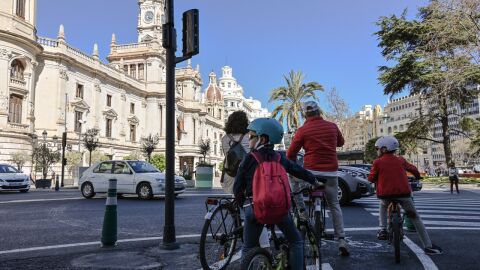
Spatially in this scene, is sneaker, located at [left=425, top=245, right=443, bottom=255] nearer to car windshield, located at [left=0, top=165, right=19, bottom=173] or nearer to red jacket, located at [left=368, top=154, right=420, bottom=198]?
red jacket, located at [left=368, top=154, right=420, bottom=198]

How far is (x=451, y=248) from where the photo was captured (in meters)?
6.07

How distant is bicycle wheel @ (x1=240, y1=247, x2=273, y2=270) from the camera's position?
3.11 metres

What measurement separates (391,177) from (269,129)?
9.23 ft

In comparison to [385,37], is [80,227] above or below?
below

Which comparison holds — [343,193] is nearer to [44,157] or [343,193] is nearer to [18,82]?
[44,157]

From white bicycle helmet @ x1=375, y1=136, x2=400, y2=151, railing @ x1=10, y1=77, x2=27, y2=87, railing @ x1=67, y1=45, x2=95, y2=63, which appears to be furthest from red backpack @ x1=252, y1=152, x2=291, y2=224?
railing @ x1=67, y1=45, x2=95, y2=63

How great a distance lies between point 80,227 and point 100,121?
4417cm

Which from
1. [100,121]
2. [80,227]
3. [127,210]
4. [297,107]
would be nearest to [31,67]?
[100,121]

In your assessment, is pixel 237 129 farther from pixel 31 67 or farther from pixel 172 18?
pixel 31 67

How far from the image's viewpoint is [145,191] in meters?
15.4

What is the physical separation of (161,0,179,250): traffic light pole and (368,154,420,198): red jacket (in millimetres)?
2949

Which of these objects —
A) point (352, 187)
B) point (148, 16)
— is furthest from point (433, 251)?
point (148, 16)

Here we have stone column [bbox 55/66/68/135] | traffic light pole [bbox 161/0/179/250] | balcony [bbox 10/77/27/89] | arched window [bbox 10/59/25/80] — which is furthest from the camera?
stone column [bbox 55/66/68/135]

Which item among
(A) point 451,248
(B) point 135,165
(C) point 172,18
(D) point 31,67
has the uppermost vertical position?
(D) point 31,67
